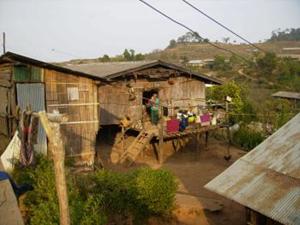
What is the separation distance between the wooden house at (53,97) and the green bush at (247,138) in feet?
33.6

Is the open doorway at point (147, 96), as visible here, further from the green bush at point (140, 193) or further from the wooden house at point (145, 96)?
the green bush at point (140, 193)

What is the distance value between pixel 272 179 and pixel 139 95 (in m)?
12.5

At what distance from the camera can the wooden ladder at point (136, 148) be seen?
17453mm

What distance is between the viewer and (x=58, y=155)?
5992 millimetres

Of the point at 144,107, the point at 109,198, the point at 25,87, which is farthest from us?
the point at 144,107

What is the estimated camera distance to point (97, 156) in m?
17.8

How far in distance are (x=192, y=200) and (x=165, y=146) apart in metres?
7.54

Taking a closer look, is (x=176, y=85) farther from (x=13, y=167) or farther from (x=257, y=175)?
(x=257, y=175)

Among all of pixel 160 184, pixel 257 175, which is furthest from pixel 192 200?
pixel 257 175

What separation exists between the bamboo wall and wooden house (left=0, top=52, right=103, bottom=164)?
252 cm

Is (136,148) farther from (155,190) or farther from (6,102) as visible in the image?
(155,190)

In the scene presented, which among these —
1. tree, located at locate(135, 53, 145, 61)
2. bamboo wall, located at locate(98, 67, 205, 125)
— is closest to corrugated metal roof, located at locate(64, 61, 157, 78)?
bamboo wall, located at locate(98, 67, 205, 125)

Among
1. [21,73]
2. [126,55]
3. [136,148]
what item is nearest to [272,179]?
[21,73]

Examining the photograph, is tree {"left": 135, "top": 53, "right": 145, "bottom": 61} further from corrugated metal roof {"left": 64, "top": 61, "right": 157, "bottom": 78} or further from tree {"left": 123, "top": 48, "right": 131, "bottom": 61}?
corrugated metal roof {"left": 64, "top": 61, "right": 157, "bottom": 78}
